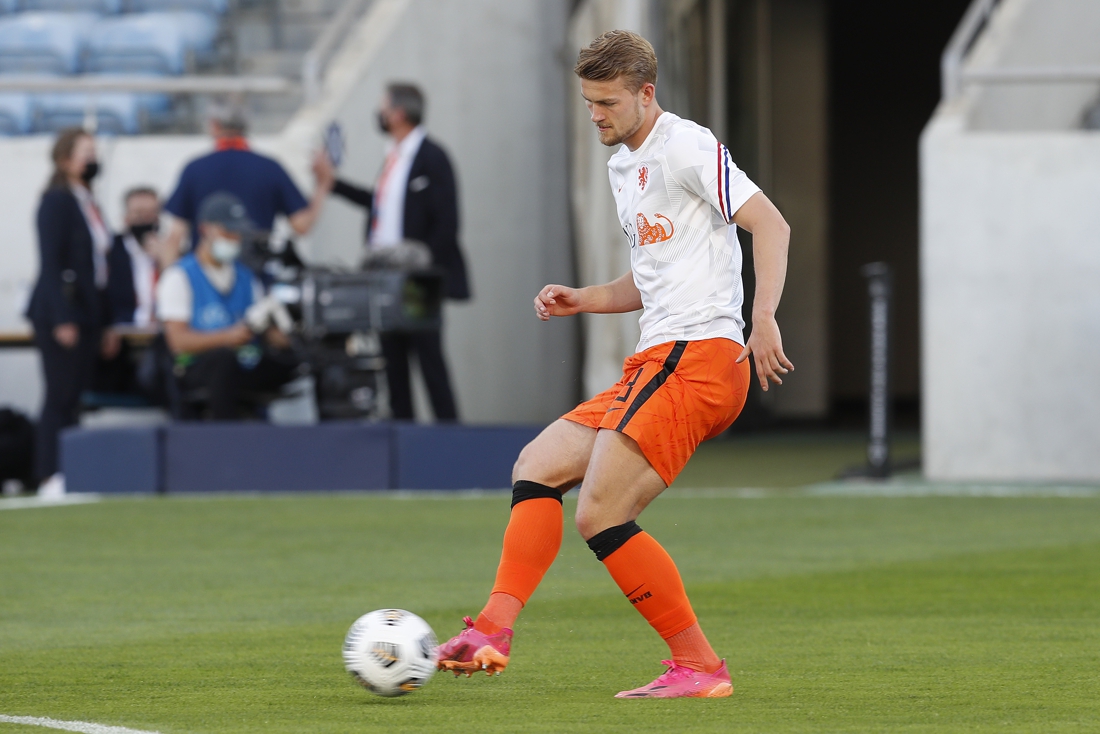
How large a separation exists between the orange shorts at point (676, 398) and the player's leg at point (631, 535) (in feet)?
0.15

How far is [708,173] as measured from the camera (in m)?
4.36

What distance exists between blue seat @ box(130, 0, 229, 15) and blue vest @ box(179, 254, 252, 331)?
18.9 feet

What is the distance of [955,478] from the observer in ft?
37.6

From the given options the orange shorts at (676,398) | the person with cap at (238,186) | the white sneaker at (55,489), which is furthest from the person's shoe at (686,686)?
the person with cap at (238,186)

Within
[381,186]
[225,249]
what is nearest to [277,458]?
[225,249]

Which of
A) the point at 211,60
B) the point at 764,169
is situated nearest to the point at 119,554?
the point at 211,60

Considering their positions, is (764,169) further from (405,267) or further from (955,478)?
(405,267)

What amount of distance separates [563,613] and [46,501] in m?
5.06

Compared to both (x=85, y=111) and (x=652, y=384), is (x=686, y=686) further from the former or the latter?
(x=85, y=111)

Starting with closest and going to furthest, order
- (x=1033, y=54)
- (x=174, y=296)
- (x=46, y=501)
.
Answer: (x=46, y=501) → (x=174, y=296) → (x=1033, y=54)

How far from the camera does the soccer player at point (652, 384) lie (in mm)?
4348

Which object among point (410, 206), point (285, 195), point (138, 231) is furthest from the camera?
point (138, 231)

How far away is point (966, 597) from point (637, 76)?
115 inches

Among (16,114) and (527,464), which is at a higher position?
(16,114)
